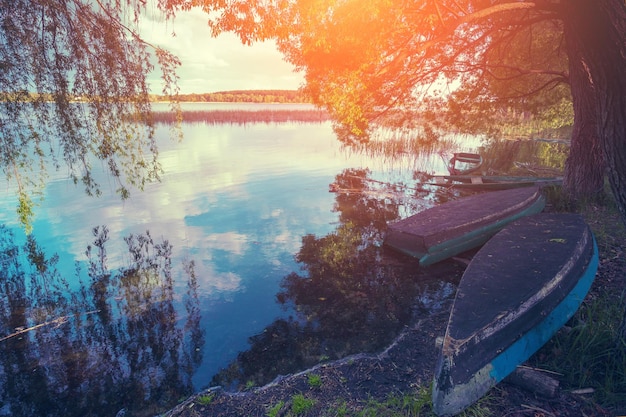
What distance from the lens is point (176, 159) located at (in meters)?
21.9

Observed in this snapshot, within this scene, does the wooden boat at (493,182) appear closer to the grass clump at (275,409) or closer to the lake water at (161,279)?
the lake water at (161,279)

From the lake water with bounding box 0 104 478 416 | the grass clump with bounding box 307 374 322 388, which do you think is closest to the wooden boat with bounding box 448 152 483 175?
the lake water with bounding box 0 104 478 416

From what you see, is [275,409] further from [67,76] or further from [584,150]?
[584,150]

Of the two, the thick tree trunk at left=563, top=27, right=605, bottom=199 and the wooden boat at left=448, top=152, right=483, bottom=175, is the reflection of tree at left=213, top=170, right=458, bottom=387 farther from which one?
the wooden boat at left=448, top=152, right=483, bottom=175

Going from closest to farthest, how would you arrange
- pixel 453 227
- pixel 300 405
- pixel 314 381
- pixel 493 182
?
1. pixel 300 405
2. pixel 314 381
3. pixel 453 227
4. pixel 493 182

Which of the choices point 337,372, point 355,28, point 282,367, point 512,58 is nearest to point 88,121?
point 355,28

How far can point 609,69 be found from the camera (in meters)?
3.94

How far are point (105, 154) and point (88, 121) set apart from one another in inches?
33.9

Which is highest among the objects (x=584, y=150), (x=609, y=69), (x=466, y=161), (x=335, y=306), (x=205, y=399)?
(x=609, y=69)

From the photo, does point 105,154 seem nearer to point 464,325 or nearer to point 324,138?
point 464,325

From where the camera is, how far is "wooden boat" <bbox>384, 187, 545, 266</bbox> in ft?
27.1

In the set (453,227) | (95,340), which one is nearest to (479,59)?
(453,227)

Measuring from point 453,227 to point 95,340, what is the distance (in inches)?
317

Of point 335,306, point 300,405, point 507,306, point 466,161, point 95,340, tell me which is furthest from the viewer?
point 466,161
